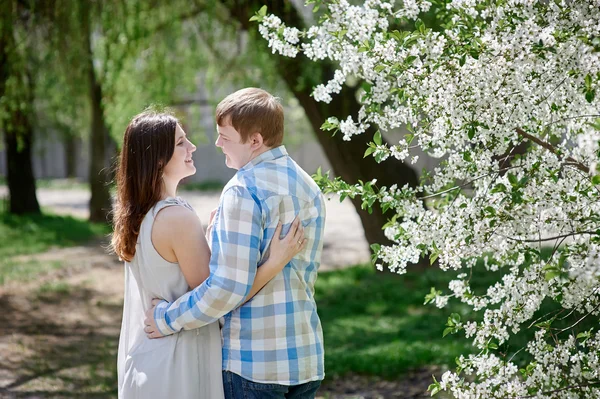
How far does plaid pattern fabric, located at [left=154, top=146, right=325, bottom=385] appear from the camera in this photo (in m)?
2.44

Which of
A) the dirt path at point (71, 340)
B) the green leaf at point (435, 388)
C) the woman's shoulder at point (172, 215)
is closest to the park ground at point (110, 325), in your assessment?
the dirt path at point (71, 340)

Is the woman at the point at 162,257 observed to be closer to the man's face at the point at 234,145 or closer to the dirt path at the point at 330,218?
the man's face at the point at 234,145

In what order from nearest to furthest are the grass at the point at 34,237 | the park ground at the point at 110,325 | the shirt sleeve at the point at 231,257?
the shirt sleeve at the point at 231,257 → the park ground at the point at 110,325 → the grass at the point at 34,237

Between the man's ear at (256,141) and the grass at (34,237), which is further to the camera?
the grass at (34,237)

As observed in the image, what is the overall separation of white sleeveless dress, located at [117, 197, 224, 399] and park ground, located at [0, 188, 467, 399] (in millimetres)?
2962

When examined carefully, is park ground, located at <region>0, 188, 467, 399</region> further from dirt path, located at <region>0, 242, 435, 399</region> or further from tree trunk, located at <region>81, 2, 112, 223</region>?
tree trunk, located at <region>81, 2, 112, 223</region>

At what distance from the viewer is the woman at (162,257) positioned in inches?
102

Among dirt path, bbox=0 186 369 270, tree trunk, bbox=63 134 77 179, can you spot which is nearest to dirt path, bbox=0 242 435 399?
dirt path, bbox=0 186 369 270

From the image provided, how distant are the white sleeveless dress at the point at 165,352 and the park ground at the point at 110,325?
296 centimetres

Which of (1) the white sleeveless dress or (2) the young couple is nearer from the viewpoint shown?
(2) the young couple

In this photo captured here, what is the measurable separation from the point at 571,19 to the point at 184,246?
4.98ft

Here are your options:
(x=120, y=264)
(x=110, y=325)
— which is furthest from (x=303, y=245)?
(x=120, y=264)

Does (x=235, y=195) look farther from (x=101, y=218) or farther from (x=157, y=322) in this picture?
(x=101, y=218)

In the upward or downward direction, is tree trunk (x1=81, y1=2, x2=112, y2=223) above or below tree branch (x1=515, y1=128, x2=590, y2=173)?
below
